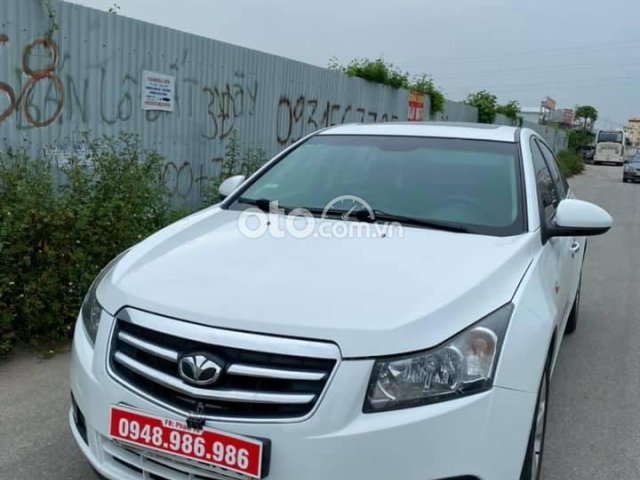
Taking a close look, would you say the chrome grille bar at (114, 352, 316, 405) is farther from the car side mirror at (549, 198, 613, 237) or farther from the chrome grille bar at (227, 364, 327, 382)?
the car side mirror at (549, 198, 613, 237)

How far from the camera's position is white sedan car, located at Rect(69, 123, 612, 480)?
198 cm

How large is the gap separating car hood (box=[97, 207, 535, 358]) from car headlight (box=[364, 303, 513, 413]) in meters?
0.04

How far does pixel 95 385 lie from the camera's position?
7.53 ft

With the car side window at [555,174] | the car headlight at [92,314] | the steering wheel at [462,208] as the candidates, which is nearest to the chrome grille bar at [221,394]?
the car headlight at [92,314]

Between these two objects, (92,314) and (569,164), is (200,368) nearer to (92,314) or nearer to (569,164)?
(92,314)

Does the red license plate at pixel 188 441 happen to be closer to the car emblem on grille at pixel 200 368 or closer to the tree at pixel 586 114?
the car emblem on grille at pixel 200 368

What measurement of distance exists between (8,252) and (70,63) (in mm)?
2406

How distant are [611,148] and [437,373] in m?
49.8

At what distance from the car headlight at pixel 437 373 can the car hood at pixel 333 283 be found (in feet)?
0.14

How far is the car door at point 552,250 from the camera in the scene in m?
2.99

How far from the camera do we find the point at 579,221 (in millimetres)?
3039

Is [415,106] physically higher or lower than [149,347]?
higher

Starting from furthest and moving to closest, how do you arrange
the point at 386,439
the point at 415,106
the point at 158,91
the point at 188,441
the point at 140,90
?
the point at 415,106 → the point at 158,91 → the point at 140,90 → the point at 188,441 → the point at 386,439

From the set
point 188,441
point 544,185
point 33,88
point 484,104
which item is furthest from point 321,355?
point 484,104
